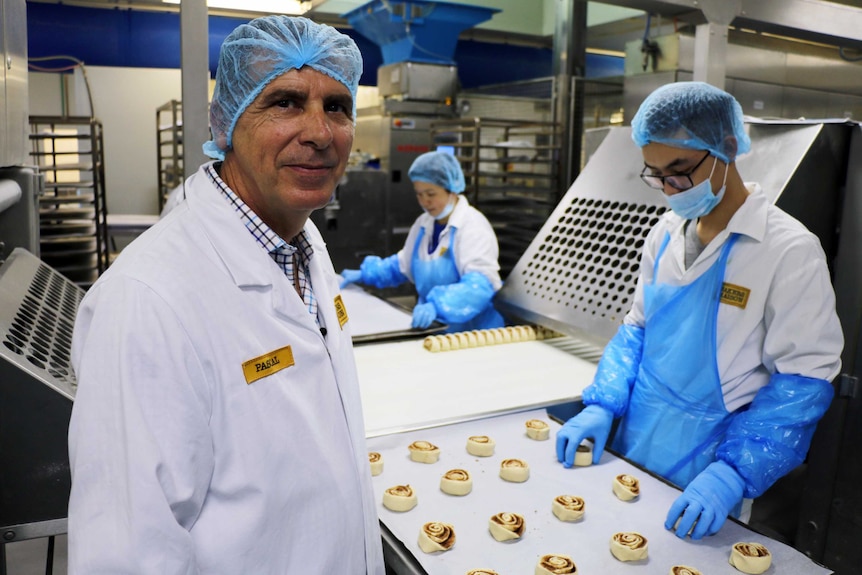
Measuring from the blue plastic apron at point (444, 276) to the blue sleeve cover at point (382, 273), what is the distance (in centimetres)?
15

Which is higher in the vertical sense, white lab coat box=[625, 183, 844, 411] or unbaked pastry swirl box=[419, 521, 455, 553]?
white lab coat box=[625, 183, 844, 411]

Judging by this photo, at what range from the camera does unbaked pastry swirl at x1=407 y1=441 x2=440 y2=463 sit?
5.69 ft

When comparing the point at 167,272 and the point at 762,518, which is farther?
the point at 762,518

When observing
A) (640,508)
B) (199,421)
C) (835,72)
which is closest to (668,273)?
(640,508)

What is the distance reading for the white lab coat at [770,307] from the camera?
5.24ft

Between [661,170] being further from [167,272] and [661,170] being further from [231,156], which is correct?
[167,272]

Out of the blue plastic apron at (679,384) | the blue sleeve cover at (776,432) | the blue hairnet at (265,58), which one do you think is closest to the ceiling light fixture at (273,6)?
the blue hairnet at (265,58)

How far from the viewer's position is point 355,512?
111 centimetres

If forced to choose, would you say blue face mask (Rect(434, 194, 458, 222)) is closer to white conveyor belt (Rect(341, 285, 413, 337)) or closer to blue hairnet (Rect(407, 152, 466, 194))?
blue hairnet (Rect(407, 152, 466, 194))

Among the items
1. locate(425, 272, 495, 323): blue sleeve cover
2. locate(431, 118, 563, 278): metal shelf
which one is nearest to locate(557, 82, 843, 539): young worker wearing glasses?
locate(425, 272, 495, 323): blue sleeve cover

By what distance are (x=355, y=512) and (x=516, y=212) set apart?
13.4 ft

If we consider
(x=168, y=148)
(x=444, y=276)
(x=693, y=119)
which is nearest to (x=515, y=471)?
(x=693, y=119)

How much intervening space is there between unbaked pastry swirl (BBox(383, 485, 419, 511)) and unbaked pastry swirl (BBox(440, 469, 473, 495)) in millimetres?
84

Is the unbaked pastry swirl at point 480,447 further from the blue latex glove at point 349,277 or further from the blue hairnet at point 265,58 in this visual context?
the blue latex glove at point 349,277
